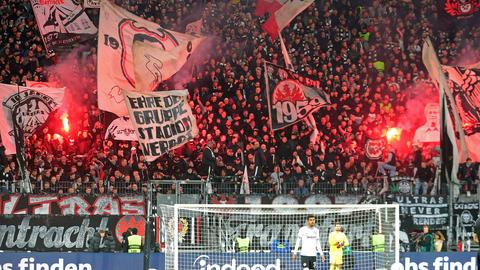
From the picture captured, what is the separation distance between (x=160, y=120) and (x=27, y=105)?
12.0 ft

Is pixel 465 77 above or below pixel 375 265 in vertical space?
above

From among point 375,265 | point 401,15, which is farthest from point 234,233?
point 401,15

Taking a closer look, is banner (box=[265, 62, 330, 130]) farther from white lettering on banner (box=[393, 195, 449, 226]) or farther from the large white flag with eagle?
white lettering on banner (box=[393, 195, 449, 226])

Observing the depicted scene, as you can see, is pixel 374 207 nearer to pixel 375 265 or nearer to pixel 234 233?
pixel 375 265

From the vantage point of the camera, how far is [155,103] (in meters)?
27.2

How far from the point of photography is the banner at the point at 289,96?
2897 centimetres

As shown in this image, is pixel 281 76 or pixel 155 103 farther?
pixel 281 76

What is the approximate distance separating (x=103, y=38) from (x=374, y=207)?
9462 mm

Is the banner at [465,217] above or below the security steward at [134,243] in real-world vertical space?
above

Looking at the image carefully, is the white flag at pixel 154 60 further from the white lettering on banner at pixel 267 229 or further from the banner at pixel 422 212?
the banner at pixel 422 212

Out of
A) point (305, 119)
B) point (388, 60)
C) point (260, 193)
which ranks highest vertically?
point (388, 60)

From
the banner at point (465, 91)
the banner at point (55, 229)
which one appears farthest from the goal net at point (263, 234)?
the banner at point (465, 91)

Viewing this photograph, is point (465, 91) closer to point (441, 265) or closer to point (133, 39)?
point (441, 265)

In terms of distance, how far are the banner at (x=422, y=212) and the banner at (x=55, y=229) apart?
21.6 feet
